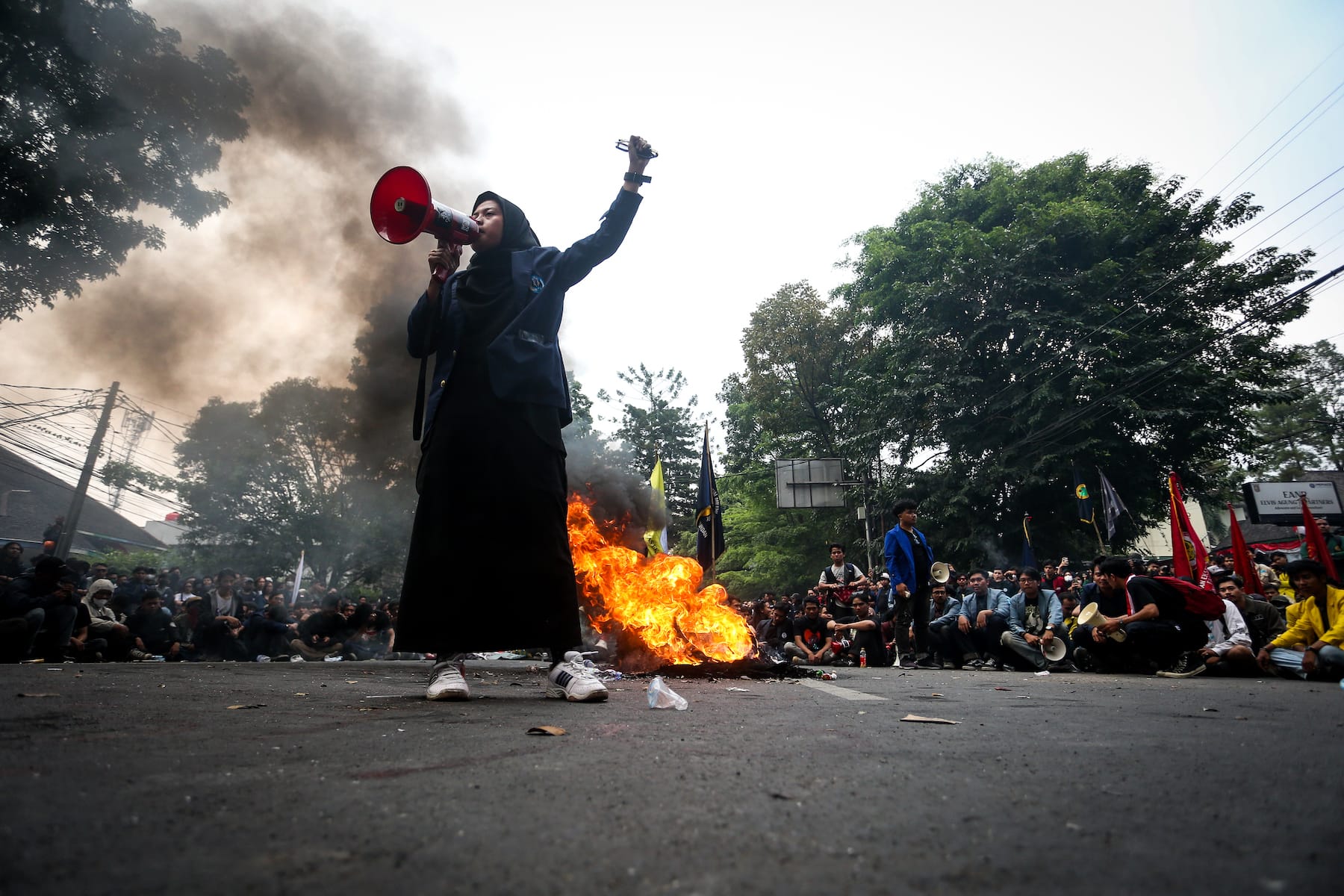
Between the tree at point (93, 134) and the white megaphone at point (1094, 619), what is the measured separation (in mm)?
14944

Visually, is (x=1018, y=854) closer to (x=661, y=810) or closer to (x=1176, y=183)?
(x=661, y=810)

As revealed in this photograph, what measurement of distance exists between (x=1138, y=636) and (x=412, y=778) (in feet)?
29.1

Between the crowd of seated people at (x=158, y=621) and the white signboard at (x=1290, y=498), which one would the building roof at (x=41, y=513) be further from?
the white signboard at (x=1290, y=498)

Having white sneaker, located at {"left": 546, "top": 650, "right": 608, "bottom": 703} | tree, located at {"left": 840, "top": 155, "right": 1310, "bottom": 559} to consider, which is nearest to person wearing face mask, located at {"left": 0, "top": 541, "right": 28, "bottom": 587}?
white sneaker, located at {"left": 546, "top": 650, "right": 608, "bottom": 703}

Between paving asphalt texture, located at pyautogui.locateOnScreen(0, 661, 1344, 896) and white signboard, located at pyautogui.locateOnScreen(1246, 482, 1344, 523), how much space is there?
23105mm

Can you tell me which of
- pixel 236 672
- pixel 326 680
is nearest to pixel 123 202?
pixel 236 672

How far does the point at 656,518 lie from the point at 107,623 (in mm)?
9798

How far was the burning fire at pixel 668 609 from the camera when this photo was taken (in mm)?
7410

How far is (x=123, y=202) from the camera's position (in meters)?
12.3

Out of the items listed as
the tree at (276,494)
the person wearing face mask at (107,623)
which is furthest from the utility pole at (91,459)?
the person wearing face mask at (107,623)

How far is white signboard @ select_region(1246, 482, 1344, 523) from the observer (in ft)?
69.9

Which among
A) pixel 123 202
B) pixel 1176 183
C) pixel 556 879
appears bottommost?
pixel 556 879

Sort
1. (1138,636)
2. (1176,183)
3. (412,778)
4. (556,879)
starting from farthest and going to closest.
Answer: (1176,183) → (1138,636) → (412,778) → (556,879)

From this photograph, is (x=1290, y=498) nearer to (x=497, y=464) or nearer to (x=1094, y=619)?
(x=1094, y=619)
